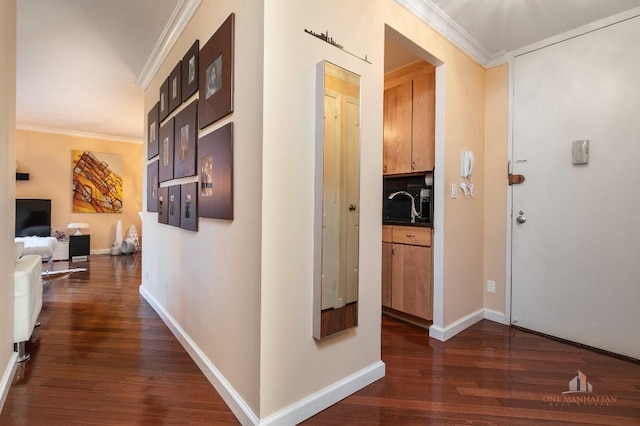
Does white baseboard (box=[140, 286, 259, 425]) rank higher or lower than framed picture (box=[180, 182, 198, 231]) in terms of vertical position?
lower

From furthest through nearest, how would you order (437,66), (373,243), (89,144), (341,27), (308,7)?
(89,144), (437,66), (373,243), (341,27), (308,7)

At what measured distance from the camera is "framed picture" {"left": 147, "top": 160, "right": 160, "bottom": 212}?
3.05 m

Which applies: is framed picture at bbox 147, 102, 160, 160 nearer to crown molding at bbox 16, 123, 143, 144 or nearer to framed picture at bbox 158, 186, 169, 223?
framed picture at bbox 158, 186, 169, 223

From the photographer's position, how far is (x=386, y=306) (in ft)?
10.1

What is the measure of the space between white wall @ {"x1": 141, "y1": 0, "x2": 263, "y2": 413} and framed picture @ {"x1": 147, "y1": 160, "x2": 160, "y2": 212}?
1021mm

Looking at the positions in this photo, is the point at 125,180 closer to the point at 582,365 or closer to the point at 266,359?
the point at 266,359

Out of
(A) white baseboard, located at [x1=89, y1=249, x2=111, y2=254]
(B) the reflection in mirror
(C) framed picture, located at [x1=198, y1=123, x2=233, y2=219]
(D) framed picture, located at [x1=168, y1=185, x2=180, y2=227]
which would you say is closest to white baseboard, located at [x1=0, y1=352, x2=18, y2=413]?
(D) framed picture, located at [x1=168, y1=185, x2=180, y2=227]

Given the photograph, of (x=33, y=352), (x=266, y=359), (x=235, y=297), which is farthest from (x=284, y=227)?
(x=33, y=352)

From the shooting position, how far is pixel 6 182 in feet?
5.58

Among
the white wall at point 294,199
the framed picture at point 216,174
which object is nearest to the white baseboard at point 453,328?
the white wall at point 294,199

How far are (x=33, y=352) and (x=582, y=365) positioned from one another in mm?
3994

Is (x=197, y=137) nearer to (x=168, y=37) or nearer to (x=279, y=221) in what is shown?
(x=279, y=221)

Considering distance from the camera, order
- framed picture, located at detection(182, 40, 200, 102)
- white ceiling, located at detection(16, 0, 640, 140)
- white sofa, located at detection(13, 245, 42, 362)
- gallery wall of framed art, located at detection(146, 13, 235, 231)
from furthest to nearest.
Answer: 1. white ceiling, located at detection(16, 0, 640, 140)
2. framed picture, located at detection(182, 40, 200, 102)
3. white sofa, located at detection(13, 245, 42, 362)
4. gallery wall of framed art, located at detection(146, 13, 235, 231)

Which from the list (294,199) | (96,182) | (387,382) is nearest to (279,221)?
(294,199)
